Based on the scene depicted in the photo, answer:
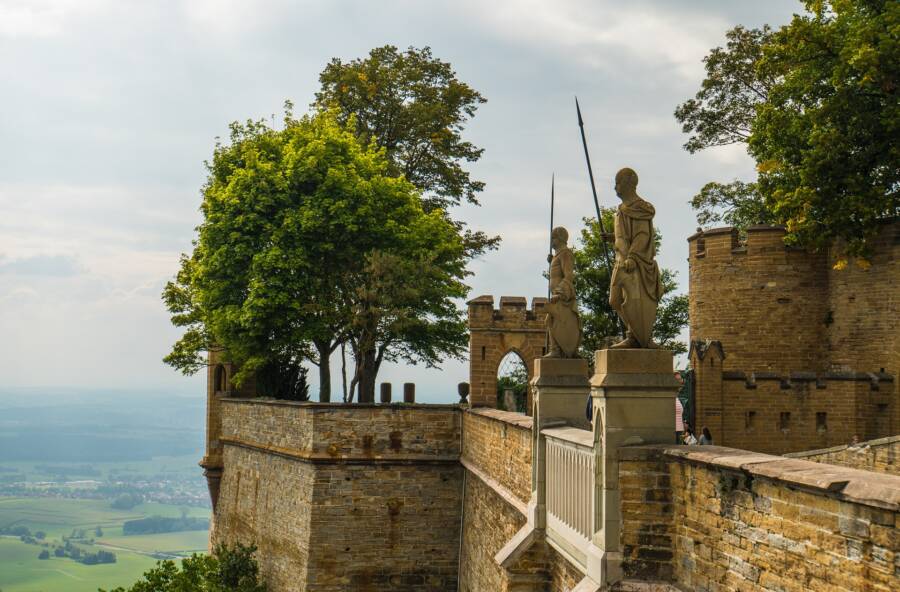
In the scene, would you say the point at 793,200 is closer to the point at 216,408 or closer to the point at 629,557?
the point at 629,557

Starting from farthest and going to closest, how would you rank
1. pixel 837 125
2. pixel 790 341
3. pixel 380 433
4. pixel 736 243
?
pixel 736 243
pixel 790 341
pixel 380 433
pixel 837 125

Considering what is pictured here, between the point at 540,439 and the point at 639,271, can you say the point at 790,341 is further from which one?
the point at 639,271

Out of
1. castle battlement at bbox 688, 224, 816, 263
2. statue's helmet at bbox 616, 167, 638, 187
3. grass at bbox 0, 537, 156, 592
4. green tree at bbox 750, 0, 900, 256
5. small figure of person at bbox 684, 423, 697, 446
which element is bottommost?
grass at bbox 0, 537, 156, 592

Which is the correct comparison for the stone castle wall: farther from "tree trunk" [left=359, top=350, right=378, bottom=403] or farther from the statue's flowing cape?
the statue's flowing cape

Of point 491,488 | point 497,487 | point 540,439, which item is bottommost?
point 491,488

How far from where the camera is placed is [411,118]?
3859 cm

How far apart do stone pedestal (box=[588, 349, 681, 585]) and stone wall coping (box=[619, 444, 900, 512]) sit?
38 centimetres

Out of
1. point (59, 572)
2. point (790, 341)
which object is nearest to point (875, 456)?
point (790, 341)

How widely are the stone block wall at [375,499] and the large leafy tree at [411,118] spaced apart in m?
16.3

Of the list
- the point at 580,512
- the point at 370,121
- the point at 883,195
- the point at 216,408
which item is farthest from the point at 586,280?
the point at 580,512

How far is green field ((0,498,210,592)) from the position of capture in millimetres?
124688

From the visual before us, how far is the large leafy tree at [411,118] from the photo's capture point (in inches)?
1523

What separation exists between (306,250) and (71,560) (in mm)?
128739

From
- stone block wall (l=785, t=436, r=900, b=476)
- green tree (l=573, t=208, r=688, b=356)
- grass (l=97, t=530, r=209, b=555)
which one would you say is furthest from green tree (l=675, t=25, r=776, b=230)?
grass (l=97, t=530, r=209, b=555)
